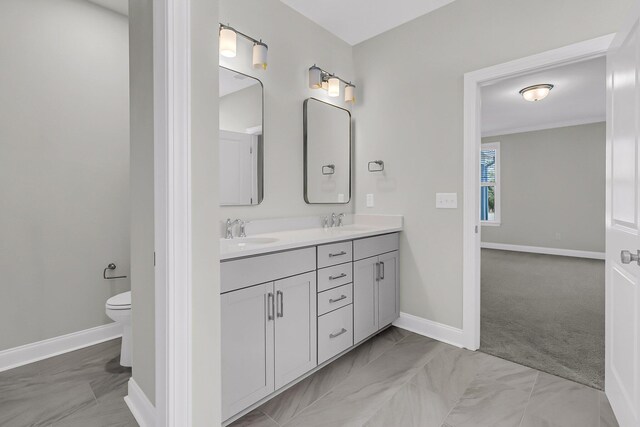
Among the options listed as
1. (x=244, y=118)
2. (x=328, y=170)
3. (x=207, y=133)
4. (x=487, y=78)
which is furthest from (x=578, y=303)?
(x=207, y=133)

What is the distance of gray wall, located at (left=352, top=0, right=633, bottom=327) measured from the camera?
7.25 ft

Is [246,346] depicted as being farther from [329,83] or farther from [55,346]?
[329,83]

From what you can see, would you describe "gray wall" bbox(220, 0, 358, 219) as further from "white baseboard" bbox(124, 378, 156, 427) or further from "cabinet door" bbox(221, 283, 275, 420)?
"white baseboard" bbox(124, 378, 156, 427)

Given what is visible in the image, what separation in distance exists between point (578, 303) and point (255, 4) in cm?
411

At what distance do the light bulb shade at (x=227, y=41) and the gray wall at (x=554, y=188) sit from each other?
6.40 m

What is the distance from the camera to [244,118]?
2.23 metres

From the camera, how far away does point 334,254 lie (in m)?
2.06

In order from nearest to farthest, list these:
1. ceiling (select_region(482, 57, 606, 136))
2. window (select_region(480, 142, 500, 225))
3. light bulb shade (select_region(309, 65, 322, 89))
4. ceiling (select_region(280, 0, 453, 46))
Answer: ceiling (select_region(280, 0, 453, 46)) → light bulb shade (select_region(309, 65, 322, 89)) → ceiling (select_region(482, 57, 606, 136)) → window (select_region(480, 142, 500, 225))

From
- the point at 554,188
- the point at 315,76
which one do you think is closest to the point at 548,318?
the point at 315,76

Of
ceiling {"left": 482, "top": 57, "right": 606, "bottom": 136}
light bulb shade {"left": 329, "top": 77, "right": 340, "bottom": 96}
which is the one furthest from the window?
light bulb shade {"left": 329, "top": 77, "right": 340, "bottom": 96}

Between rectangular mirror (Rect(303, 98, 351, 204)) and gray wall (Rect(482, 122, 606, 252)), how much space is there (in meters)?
5.12

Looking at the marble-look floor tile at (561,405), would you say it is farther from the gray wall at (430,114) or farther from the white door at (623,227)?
the gray wall at (430,114)

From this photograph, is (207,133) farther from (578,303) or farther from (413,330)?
(578,303)

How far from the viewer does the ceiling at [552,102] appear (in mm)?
3740
